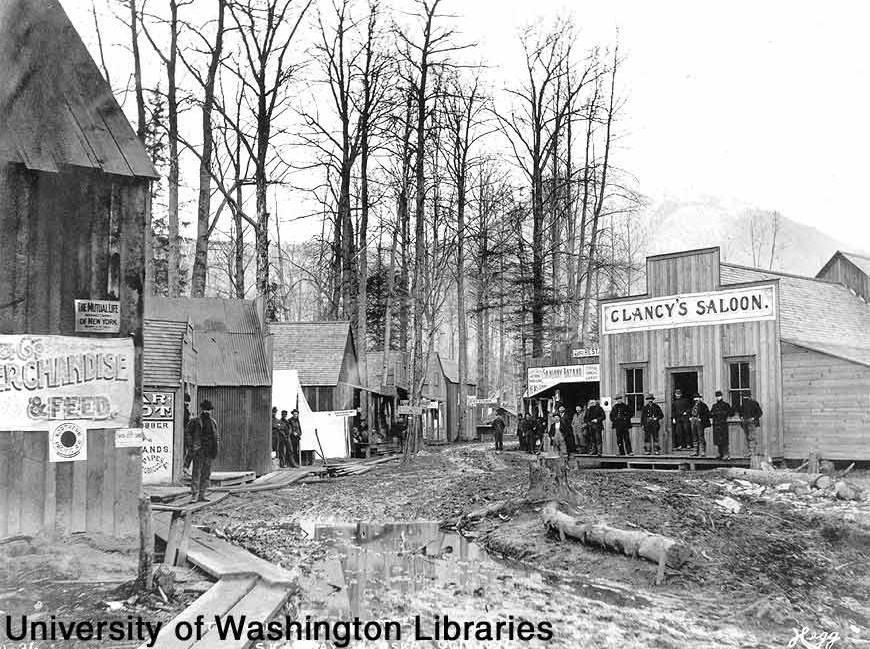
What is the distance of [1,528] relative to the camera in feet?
34.5

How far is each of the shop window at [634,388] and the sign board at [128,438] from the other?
1697cm

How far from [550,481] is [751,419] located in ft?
28.7

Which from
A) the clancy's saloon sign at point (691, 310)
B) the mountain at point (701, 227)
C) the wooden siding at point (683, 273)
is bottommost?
the clancy's saloon sign at point (691, 310)

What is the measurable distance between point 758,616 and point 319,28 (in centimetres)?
2979

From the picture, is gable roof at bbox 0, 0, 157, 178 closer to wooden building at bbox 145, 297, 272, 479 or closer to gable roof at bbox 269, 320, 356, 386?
wooden building at bbox 145, 297, 272, 479

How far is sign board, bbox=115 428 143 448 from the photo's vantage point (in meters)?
11.3

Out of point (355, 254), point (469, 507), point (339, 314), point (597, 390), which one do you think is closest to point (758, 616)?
point (469, 507)

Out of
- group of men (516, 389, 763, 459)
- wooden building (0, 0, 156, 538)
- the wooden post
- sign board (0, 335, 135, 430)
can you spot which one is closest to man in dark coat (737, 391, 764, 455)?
group of men (516, 389, 763, 459)

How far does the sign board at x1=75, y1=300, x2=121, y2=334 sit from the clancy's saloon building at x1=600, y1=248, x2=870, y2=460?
17.0m

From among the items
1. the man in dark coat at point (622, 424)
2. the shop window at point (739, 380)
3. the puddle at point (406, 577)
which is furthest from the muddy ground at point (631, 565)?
the man in dark coat at point (622, 424)

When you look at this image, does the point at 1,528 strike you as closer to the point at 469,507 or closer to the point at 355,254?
the point at 469,507

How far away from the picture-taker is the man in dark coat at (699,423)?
22.6 meters

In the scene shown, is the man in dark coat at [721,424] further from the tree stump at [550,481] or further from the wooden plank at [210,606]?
the wooden plank at [210,606]

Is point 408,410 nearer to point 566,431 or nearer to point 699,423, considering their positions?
point 566,431
